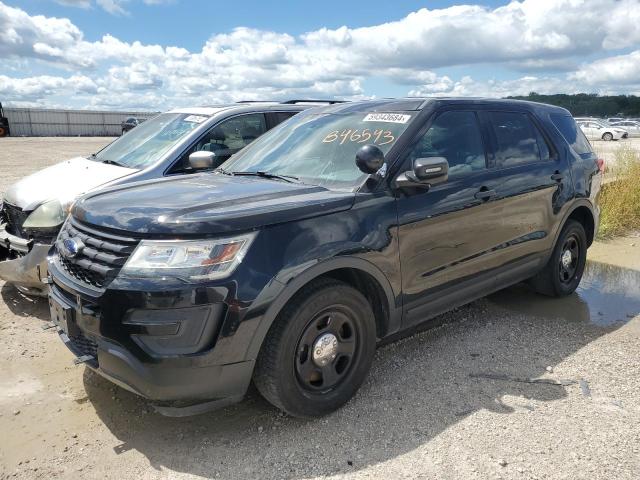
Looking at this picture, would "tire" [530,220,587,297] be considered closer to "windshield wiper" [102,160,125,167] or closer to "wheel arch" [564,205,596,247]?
"wheel arch" [564,205,596,247]

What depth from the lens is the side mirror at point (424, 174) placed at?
3.42m

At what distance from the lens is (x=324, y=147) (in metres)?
3.88

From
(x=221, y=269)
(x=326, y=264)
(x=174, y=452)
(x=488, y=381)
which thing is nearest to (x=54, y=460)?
(x=174, y=452)

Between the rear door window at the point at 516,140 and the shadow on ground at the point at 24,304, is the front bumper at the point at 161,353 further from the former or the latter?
the rear door window at the point at 516,140

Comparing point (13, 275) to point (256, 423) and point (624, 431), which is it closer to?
point (256, 423)

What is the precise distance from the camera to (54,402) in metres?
3.47

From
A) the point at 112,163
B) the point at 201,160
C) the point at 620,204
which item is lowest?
the point at 620,204

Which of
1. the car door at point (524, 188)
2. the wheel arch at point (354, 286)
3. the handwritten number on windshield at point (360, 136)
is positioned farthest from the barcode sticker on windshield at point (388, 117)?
the wheel arch at point (354, 286)

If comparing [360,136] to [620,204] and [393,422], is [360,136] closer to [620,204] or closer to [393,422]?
[393,422]

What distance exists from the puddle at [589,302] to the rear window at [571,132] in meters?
1.45

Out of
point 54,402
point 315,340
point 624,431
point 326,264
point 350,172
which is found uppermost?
point 350,172

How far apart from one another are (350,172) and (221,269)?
1.21 meters

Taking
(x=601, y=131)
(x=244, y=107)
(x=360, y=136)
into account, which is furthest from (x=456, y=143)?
(x=601, y=131)

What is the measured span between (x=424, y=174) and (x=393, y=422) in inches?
58.3
